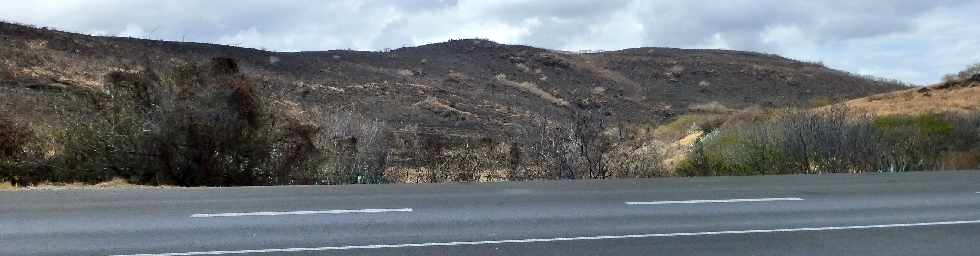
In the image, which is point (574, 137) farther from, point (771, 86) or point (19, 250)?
point (771, 86)

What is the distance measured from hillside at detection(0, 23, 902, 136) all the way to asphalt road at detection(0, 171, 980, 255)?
810 cm

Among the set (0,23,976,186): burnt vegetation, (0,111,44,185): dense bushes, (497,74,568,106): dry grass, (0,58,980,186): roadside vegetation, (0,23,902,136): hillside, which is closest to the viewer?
(0,111,44,185): dense bushes

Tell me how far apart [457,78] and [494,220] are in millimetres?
46890

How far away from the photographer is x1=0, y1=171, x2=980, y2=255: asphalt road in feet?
30.2

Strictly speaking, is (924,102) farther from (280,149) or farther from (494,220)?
(494,220)

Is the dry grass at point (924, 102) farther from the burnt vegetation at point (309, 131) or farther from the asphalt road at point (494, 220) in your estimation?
the asphalt road at point (494, 220)

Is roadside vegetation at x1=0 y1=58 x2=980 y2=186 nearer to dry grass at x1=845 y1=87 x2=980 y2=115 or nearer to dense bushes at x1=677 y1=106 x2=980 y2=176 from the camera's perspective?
dense bushes at x1=677 y1=106 x2=980 y2=176

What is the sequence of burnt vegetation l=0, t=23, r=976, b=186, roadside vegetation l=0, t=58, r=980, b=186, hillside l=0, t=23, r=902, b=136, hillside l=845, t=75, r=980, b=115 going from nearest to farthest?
roadside vegetation l=0, t=58, r=980, b=186
burnt vegetation l=0, t=23, r=976, b=186
hillside l=0, t=23, r=902, b=136
hillside l=845, t=75, r=980, b=115

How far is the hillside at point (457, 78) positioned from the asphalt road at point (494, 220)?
8.10 m

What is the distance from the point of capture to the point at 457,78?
57.8 metres

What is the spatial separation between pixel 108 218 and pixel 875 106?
3978 centimetres

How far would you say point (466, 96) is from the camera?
Result: 51750 millimetres

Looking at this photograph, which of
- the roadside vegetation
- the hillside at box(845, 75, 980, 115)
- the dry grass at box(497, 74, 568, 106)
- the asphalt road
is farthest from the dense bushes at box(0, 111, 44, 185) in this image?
the dry grass at box(497, 74, 568, 106)

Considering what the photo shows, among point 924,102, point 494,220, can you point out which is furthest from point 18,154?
point 924,102
